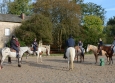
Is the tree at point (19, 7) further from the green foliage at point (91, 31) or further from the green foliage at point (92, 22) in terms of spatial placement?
the green foliage at point (91, 31)

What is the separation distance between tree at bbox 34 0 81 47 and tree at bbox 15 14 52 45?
5.68 m

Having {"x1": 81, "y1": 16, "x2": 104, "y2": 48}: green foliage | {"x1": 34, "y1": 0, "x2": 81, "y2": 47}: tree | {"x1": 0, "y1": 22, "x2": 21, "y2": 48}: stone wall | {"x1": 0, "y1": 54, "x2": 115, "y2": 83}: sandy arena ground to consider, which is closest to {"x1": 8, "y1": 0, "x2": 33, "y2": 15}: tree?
{"x1": 34, "y1": 0, "x2": 81, "y2": 47}: tree

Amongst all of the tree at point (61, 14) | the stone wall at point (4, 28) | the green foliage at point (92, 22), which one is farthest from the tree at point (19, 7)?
the green foliage at point (92, 22)

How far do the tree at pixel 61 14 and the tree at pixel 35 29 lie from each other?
568 centimetres

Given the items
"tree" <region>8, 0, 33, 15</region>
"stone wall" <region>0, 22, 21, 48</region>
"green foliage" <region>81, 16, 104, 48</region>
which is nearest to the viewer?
"green foliage" <region>81, 16, 104, 48</region>

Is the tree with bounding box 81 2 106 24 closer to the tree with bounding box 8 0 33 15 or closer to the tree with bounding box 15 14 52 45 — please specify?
the tree with bounding box 8 0 33 15

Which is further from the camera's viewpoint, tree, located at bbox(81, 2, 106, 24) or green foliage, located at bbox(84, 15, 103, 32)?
tree, located at bbox(81, 2, 106, 24)

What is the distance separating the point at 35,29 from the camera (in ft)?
149

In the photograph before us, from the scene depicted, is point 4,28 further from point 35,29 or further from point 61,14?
point 61,14

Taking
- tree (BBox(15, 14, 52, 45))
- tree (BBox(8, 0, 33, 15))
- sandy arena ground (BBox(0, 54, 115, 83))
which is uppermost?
tree (BBox(8, 0, 33, 15))

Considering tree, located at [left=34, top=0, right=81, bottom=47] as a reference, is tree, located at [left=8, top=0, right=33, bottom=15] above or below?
above

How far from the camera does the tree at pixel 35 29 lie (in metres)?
45.0

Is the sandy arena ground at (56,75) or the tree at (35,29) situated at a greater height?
the tree at (35,29)

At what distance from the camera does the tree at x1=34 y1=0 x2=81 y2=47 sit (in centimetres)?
5112
